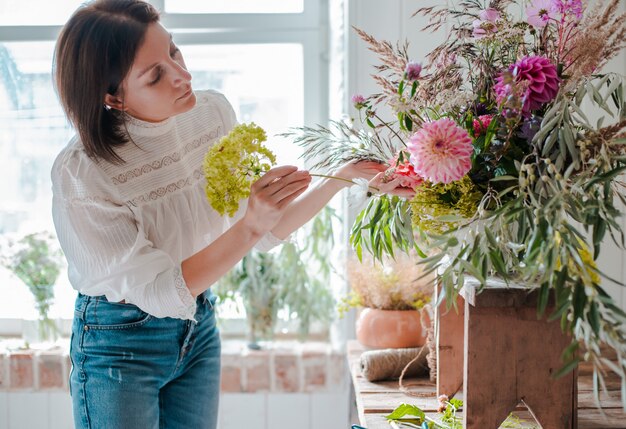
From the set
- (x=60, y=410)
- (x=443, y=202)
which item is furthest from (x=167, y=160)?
(x=60, y=410)

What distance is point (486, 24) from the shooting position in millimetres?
1137

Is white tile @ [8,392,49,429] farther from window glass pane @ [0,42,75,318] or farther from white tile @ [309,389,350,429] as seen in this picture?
white tile @ [309,389,350,429]

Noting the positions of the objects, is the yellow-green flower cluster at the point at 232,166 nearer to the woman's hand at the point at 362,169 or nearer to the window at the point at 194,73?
the woman's hand at the point at 362,169

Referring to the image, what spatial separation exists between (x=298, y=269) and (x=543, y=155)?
149 centimetres

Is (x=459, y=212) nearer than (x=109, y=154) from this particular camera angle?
Yes

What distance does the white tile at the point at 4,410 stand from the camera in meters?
2.61

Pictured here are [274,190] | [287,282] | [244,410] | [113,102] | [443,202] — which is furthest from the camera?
[244,410]

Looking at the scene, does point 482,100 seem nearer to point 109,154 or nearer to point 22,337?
point 109,154

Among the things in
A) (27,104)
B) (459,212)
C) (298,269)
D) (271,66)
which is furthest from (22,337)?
(459,212)

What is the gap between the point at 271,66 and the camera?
2.69 m

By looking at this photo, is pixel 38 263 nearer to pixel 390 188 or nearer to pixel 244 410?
pixel 244 410

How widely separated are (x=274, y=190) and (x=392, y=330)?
2.83 ft

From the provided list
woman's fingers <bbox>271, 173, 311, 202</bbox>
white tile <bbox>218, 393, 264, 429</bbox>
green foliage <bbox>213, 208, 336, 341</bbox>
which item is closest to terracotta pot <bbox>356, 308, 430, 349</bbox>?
green foliage <bbox>213, 208, 336, 341</bbox>

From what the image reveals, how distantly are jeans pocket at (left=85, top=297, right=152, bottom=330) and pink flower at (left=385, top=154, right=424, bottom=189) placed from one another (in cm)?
65
